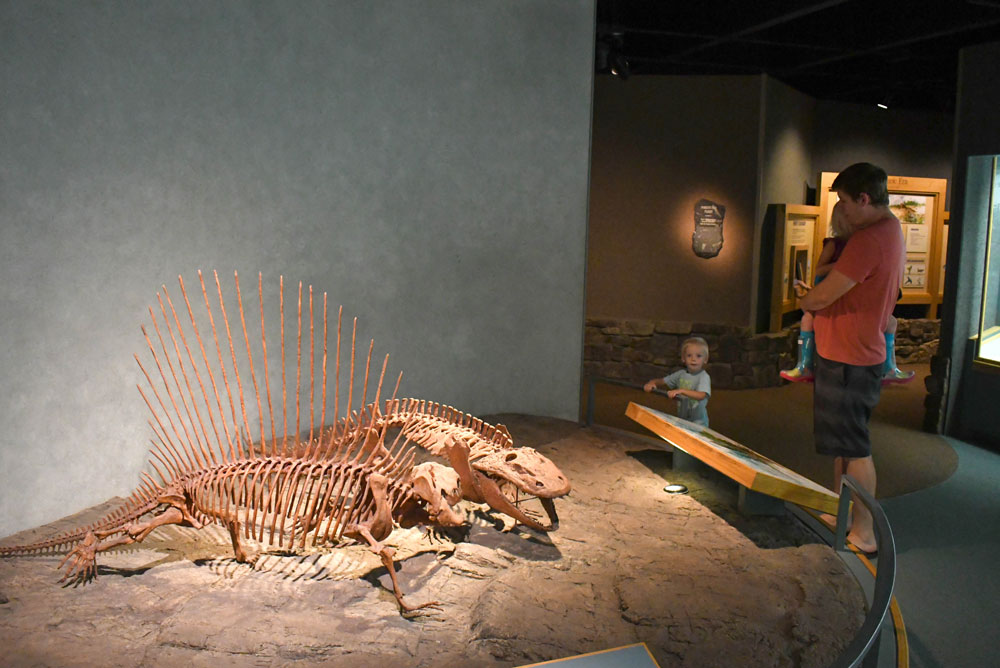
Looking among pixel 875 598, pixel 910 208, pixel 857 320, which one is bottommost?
pixel 875 598

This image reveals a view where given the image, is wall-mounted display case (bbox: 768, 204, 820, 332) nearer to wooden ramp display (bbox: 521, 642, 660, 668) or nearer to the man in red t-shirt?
the man in red t-shirt

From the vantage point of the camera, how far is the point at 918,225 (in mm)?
9281

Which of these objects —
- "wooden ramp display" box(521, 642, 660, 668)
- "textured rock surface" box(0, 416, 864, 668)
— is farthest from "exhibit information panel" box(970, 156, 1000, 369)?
"wooden ramp display" box(521, 642, 660, 668)

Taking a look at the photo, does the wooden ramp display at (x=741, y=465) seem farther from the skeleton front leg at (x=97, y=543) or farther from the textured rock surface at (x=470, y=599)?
the skeleton front leg at (x=97, y=543)

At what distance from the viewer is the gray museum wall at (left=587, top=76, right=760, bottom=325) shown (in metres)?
8.36

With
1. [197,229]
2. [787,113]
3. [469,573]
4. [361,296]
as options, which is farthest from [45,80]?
[787,113]

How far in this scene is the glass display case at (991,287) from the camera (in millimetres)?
6641

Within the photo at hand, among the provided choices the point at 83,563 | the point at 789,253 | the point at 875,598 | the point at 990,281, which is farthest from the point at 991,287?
the point at 83,563

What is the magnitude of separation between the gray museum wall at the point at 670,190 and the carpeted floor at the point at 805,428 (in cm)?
103

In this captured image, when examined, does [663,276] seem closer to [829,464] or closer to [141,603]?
[829,464]

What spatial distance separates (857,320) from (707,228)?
4779 millimetres

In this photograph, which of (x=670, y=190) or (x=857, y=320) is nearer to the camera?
(x=857, y=320)

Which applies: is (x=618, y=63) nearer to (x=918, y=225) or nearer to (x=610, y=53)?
(x=610, y=53)

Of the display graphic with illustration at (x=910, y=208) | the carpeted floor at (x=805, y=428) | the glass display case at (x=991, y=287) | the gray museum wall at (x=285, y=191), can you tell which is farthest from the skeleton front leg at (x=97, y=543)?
the display graphic with illustration at (x=910, y=208)
